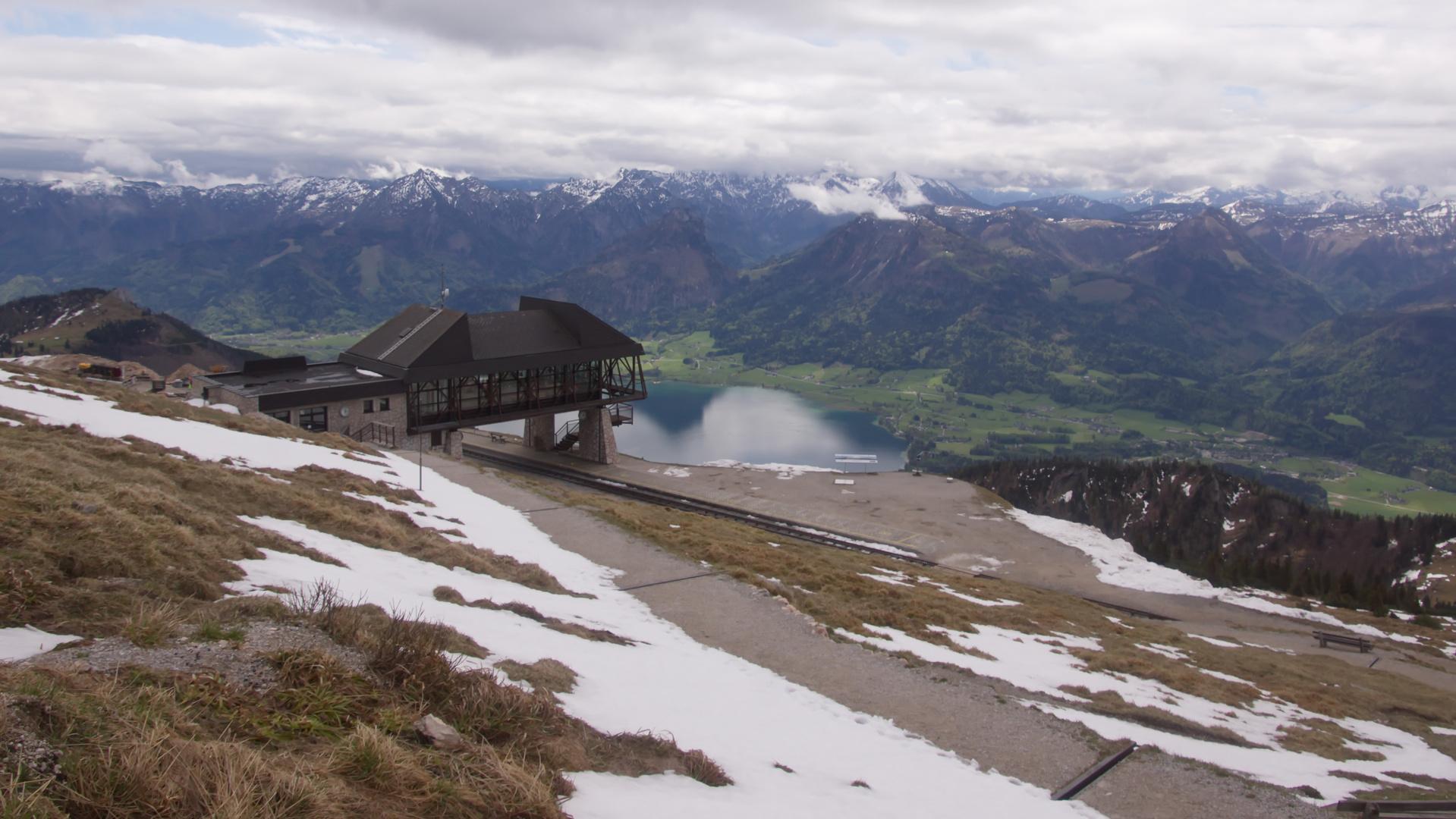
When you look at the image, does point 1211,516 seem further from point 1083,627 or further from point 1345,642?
point 1083,627

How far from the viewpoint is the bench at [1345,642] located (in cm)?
2991

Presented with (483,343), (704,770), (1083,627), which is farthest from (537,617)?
(483,343)

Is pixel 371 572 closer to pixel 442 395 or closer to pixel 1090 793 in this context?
pixel 1090 793

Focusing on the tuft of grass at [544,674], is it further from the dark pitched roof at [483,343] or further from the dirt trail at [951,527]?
the dark pitched roof at [483,343]

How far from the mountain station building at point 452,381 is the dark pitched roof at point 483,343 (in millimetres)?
55

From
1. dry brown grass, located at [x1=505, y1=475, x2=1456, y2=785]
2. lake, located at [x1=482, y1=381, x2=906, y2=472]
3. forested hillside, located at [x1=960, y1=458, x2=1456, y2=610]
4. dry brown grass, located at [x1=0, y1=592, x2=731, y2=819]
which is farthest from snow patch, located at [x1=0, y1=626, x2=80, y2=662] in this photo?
lake, located at [x1=482, y1=381, x2=906, y2=472]

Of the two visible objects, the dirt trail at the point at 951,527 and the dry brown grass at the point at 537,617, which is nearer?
the dry brown grass at the point at 537,617

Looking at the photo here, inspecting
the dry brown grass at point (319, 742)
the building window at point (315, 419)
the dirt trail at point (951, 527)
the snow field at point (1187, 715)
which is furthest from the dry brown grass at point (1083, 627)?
the building window at point (315, 419)

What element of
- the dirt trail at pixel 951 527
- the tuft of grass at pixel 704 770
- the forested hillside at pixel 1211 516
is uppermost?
the tuft of grass at pixel 704 770

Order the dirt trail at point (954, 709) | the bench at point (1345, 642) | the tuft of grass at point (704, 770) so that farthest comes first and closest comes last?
the bench at point (1345, 642) → the dirt trail at point (954, 709) → the tuft of grass at point (704, 770)

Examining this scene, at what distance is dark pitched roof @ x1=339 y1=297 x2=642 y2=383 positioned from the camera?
127 feet

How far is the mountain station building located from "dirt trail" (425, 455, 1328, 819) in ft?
77.7

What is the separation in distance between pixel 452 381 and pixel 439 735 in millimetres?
36369

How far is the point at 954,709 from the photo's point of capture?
12930 millimetres
